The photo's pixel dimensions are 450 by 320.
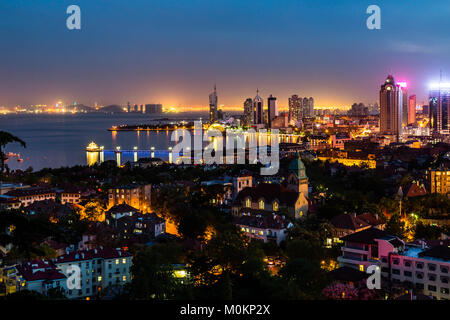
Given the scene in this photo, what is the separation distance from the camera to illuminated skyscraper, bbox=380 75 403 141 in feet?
93.4

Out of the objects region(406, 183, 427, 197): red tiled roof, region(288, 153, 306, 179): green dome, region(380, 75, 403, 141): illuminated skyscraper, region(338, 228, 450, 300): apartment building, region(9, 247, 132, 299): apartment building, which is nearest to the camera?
region(338, 228, 450, 300): apartment building

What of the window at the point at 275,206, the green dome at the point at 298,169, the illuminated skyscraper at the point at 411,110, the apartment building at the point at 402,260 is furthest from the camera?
the illuminated skyscraper at the point at 411,110

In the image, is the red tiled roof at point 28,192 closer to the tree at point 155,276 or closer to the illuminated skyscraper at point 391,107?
the tree at point 155,276

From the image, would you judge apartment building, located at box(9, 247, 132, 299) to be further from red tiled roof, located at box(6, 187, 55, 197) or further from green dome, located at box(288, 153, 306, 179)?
red tiled roof, located at box(6, 187, 55, 197)

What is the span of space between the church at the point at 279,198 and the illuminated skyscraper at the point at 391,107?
863 inches

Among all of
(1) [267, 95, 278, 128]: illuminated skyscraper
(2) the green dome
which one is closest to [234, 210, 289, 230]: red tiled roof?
(2) the green dome

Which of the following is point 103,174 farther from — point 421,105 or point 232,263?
point 421,105

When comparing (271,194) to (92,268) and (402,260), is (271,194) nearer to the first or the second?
(402,260)

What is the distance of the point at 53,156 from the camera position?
22.0 meters

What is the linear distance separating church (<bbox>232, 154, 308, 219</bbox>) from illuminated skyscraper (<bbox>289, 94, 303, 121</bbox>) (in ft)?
148

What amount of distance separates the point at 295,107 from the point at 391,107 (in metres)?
24.1

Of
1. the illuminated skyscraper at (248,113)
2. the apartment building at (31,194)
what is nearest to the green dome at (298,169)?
the apartment building at (31,194)

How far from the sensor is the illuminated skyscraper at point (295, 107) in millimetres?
53188
